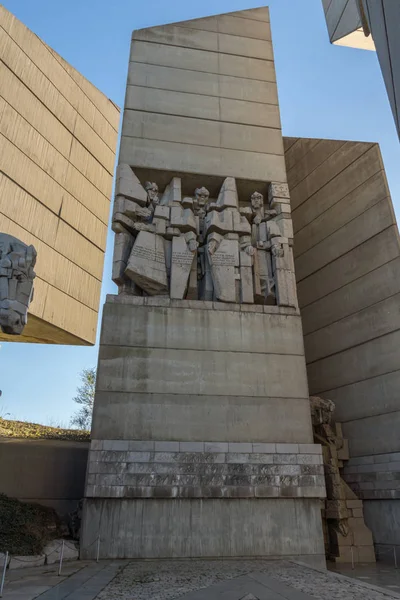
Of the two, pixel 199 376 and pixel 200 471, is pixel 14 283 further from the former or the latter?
pixel 200 471

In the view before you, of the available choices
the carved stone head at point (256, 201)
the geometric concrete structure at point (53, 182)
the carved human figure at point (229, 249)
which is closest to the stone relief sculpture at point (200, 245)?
the carved human figure at point (229, 249)

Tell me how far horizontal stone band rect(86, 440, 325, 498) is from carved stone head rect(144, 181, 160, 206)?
5863mm

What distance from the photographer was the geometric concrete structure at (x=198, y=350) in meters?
7.93

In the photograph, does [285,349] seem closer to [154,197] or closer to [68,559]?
[154,197]

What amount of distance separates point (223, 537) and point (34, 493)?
445cm

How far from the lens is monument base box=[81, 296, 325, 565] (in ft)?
25.7

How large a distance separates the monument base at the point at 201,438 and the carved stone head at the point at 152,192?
2.83 m

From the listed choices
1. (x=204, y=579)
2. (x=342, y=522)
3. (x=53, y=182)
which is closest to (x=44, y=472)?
(x=204, y=579)

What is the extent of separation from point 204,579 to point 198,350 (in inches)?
174

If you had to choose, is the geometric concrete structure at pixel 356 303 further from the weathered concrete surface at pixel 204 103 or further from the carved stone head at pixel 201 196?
the carved stone head at pixel 201 196

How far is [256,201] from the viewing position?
11539 millimetres

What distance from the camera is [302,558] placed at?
791cm

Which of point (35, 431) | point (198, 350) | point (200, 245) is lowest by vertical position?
point (35, 431)

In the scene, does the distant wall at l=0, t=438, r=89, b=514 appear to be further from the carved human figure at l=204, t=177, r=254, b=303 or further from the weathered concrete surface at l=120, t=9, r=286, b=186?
the weathered concrete surface at l=120, t=9, r=286, b=186
